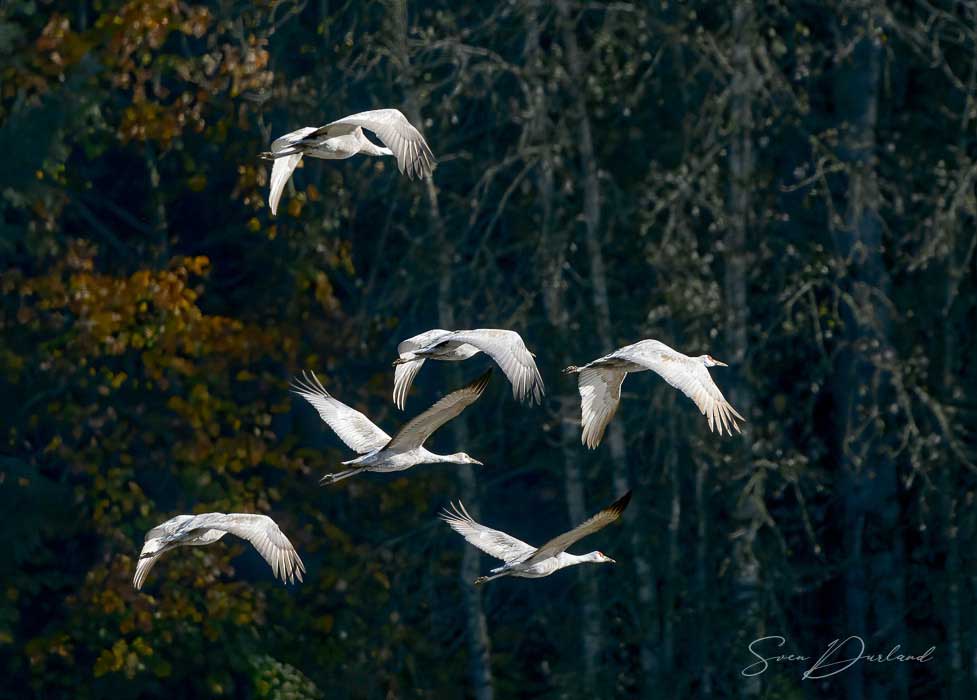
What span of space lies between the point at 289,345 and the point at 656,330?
264cm

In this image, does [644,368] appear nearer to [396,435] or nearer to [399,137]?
[396,435]

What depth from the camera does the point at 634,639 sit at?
45.5ft

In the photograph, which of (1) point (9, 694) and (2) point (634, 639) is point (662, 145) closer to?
(2) point (634, 639)

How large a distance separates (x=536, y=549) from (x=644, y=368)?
3.27ft

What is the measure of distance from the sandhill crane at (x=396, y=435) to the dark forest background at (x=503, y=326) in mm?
2985

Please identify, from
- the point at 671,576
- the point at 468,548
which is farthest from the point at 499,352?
the point at 468,548

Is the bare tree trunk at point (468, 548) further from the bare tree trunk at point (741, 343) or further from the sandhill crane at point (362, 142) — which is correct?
the sandhill crane at point (362, 142)

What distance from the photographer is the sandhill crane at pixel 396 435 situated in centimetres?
848

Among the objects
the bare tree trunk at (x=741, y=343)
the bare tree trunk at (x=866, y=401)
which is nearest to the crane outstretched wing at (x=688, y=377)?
the bare tree trunk at (x=741, y=343)

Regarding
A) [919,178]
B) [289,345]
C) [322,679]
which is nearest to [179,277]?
[289,345]

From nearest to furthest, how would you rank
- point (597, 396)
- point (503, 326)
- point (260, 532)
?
point (260, 532) → point (597, 396) → point (503, 326)

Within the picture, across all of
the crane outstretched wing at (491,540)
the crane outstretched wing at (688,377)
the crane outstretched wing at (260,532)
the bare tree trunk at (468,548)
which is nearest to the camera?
the crane outstretched wing at (688,377)

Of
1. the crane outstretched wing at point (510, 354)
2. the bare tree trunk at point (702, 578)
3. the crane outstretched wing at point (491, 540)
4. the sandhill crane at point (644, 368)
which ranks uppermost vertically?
the crane outstretched wing at point (510, 354)

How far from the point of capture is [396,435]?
9.59 meters
